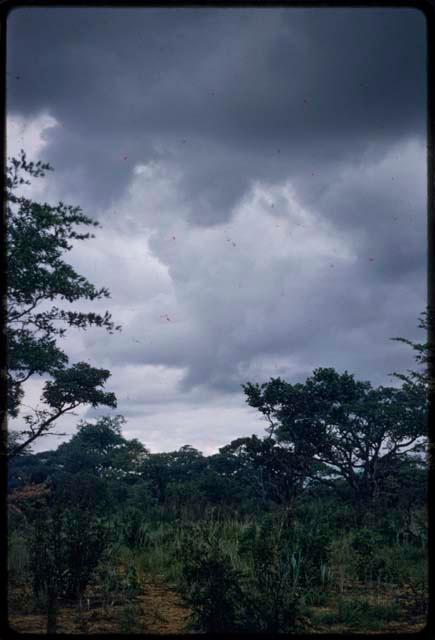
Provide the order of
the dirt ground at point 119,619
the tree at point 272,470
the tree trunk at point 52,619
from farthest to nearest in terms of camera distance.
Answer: the tree at point 272,470 → the dirt ground at point 119,619 → the tree trunk at point 52,619

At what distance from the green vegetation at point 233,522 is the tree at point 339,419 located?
0.05 meters

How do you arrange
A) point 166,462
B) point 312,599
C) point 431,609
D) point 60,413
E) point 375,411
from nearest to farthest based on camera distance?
1. point 431,609
2. point 312,599
3. point 60,413
4. point 375,411
5. point 166,462

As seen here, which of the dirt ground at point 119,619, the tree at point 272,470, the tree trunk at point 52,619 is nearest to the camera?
the tree trunk at point 52,619

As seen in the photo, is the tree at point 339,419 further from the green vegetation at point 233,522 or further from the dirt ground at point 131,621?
the dirt ground at point 131,621

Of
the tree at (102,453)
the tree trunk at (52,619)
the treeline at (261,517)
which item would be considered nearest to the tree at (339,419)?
the treeline at (261,517)

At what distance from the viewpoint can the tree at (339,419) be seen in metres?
19.0

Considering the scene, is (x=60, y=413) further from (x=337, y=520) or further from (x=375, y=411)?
(x=375, y=411)

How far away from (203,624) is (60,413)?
7.75m

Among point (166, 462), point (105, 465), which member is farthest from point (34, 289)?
point (105, 465)

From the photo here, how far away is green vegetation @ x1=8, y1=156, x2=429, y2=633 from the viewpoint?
4.99m

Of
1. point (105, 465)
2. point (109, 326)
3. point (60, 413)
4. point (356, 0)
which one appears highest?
point (356, 0)

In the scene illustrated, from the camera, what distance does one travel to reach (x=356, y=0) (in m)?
3.97

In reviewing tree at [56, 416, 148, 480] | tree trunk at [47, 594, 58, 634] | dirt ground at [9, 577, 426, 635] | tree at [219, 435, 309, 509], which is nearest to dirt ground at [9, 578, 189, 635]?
dirt ground at [9, 577, 426, 635]

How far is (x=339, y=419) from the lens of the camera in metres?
19.7
